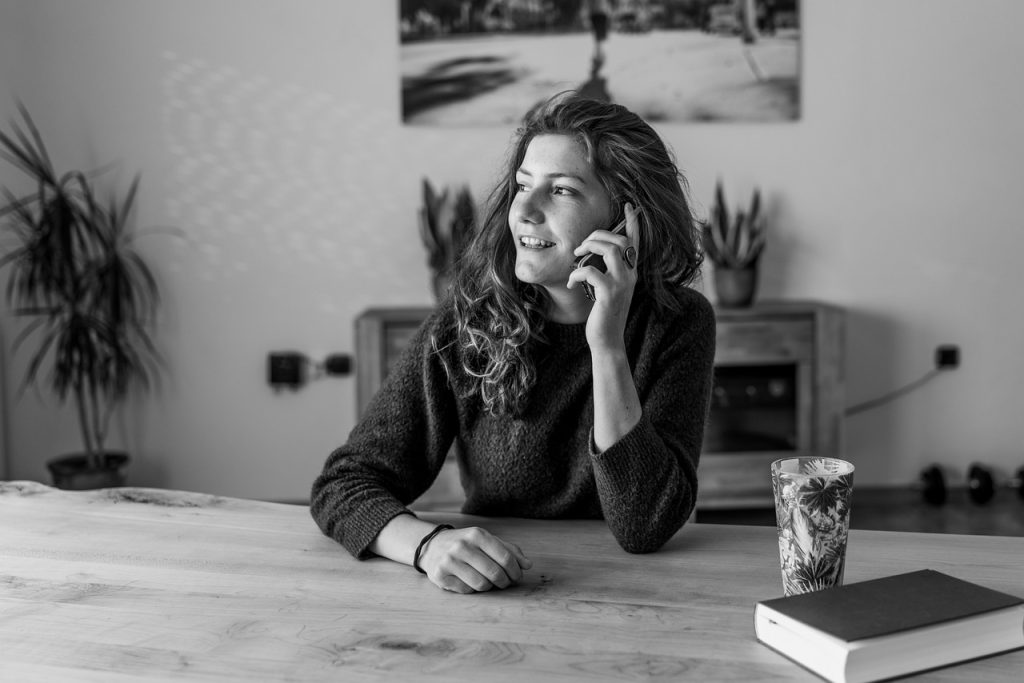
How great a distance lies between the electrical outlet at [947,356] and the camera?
397 centimetres

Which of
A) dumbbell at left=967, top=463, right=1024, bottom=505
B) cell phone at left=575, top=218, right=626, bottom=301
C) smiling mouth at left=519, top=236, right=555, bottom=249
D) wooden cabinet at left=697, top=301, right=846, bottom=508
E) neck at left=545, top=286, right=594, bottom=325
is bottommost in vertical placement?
dumbbell at left=967, top=463, right=1024, bottom=505

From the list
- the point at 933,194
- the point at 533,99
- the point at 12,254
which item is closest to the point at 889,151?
the point at 933,194

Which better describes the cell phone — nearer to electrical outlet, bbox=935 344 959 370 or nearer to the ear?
the ear

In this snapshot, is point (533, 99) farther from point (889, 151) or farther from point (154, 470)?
point (154, 470)

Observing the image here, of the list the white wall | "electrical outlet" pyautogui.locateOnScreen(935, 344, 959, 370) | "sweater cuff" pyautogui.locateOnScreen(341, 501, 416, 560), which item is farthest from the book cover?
"electrical outlet" pyautogui.locateOnScreen(935, 344, 959, 370)

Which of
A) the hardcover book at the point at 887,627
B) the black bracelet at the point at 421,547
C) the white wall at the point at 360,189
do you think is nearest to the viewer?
the hardcover book at the point at 887,627

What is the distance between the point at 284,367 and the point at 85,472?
2.60 ft

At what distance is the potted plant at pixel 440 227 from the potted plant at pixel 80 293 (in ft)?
3.48

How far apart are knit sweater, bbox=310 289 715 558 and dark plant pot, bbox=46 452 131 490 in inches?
92.9

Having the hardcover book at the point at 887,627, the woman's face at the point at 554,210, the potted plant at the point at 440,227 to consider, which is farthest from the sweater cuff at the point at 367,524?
the potted plant at the point at 440,227

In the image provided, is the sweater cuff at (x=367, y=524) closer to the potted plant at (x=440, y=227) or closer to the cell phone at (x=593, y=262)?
the cell phone at (x=593, y=262)

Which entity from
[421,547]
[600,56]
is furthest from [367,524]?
[600,56]

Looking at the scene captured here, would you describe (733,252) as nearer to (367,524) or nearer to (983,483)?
(983,483)

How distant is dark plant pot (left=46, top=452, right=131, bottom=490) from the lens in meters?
3.55
